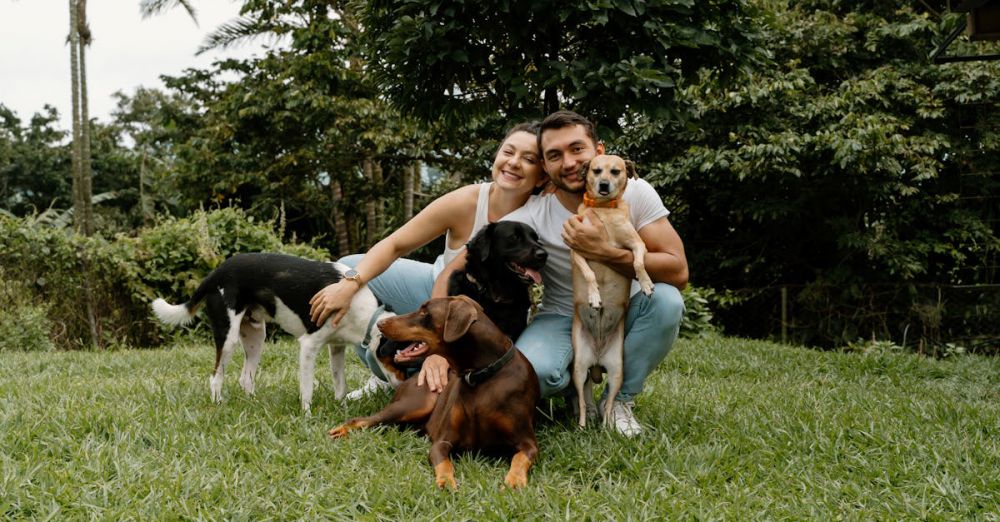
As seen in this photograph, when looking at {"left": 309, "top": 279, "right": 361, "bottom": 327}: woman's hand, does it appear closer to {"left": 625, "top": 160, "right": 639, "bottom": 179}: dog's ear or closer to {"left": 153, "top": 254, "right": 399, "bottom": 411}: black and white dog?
{"left": 153, "top": 254, "right": 399, "bottom": 411}: black and white dog

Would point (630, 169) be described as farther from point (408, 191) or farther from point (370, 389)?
point (408, 191)

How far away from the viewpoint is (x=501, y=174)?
3.50 meters

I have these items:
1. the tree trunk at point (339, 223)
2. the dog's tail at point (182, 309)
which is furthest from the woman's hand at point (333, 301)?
the tree trunk at point (339, 223)

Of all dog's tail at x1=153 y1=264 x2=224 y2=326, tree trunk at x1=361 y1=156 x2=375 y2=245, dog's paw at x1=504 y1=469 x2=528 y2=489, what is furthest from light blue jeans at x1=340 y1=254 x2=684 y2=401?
tree trunk at x1=361 y1=156 x2=375 y2=245

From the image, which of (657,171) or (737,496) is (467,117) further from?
(657,171)

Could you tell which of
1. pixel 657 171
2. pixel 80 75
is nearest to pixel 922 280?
pixel 657 171

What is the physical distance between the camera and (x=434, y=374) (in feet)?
10.4

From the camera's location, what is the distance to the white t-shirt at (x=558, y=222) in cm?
341

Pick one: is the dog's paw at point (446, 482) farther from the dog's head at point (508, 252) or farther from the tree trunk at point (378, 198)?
the tree trunk at point (378, 198)

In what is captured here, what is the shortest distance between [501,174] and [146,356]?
3.68m

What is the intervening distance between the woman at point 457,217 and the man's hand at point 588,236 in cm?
40

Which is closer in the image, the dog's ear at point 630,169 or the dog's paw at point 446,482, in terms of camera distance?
the dog's paw at point 446,482

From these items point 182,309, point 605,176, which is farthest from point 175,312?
point 605,176

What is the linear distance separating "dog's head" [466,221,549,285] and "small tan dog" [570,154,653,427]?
0.67 ft
